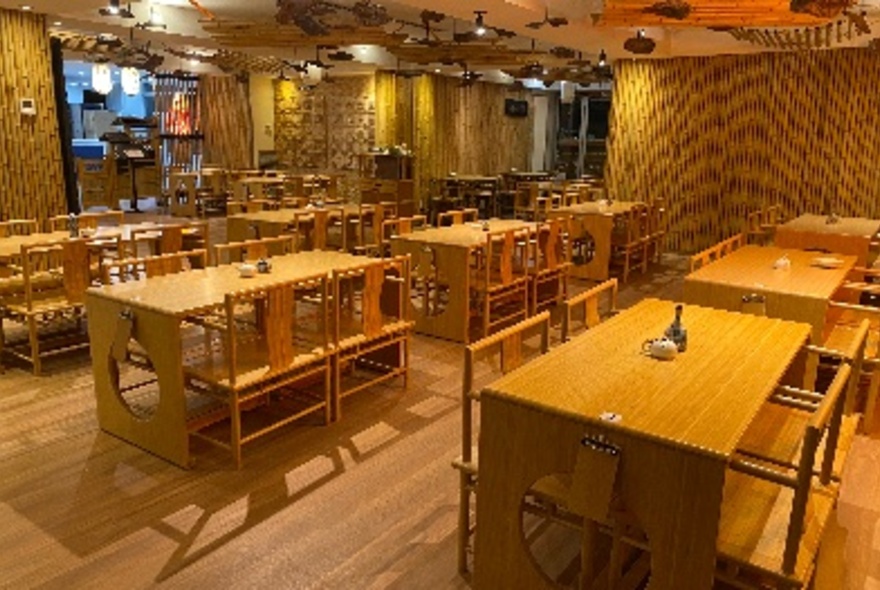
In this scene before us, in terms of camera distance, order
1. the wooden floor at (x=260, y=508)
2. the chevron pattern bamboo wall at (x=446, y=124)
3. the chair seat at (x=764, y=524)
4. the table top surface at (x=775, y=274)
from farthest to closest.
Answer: the chevron pattern bamboo wall at (x=446, y=124) → the table top surface at (x=775, y=274) → the wooden floor at (x=260, y=508) → the chair seat at (x=764, y=524)

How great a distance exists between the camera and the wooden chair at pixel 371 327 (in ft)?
14.5

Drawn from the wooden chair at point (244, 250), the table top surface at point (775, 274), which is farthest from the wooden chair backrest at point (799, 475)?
the wooden chair at point (244, 250)

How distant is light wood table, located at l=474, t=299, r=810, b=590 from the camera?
2064 millimetres

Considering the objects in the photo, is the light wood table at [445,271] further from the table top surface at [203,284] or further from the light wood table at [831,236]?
the light wood table at [831,236]

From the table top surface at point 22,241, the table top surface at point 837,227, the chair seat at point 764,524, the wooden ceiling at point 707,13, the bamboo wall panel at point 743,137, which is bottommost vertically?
the chair seat at point 764,524

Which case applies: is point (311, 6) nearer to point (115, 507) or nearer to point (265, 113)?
point (115, 507)

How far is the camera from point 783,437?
2.95 meters

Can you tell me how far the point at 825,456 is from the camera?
2.58 metres

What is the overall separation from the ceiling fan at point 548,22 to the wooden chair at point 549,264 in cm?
207

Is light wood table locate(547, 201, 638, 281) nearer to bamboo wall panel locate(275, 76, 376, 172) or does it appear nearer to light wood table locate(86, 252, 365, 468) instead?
light wood table locate(86, 252, 365, 468)

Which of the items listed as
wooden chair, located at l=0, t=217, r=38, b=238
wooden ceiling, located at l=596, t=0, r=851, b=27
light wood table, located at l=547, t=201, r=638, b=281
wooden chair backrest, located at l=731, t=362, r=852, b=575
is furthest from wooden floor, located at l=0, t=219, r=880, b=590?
light wood table, located at l=547, t=201, r=638, b=281

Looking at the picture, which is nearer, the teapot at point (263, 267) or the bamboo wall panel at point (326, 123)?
the teapot at point (263, 267)

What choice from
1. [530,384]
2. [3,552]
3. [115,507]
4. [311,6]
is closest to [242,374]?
[115,507]

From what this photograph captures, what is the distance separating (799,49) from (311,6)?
681cm
